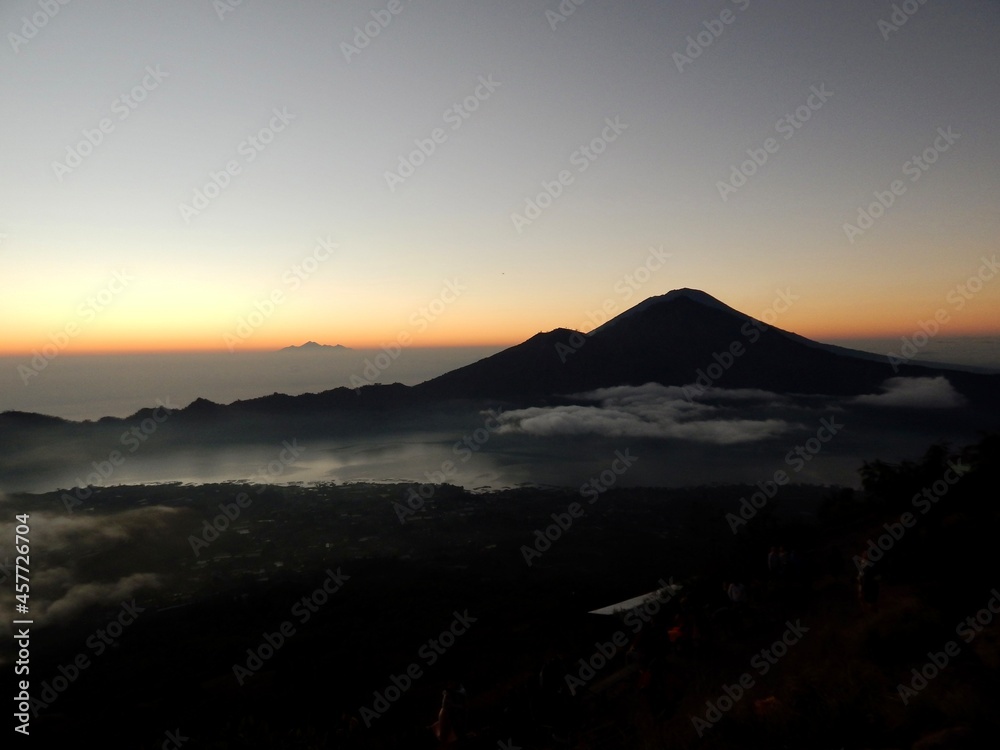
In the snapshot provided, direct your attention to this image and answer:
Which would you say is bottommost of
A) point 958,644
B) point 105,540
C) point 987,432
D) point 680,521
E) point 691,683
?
point 680,521

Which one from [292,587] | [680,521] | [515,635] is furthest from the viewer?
[680,521]

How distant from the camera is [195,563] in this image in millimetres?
83500

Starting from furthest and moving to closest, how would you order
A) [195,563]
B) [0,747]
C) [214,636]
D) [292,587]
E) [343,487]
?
[343,487], [195,563], [292,587], [214,636], [0,747]

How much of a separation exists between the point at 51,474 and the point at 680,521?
165066 mm

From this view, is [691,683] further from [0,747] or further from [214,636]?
[214,636]

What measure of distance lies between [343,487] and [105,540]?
179ft

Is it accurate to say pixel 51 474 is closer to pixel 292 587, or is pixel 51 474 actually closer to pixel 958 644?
pixel 292 587

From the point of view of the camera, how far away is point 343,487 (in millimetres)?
143250

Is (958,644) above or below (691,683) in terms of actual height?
above

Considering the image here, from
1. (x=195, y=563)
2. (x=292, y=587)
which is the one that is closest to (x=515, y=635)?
(x=292, y=587)

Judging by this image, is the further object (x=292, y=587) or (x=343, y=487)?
(x=343, y=487)

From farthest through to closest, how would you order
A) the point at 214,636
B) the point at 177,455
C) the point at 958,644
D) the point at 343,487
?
the point at 177,455 → the point at 343,487 → the point at 214,636 → the point at 958,644

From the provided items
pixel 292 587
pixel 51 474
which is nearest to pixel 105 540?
pixel 292 587

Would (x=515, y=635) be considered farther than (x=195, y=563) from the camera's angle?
No
